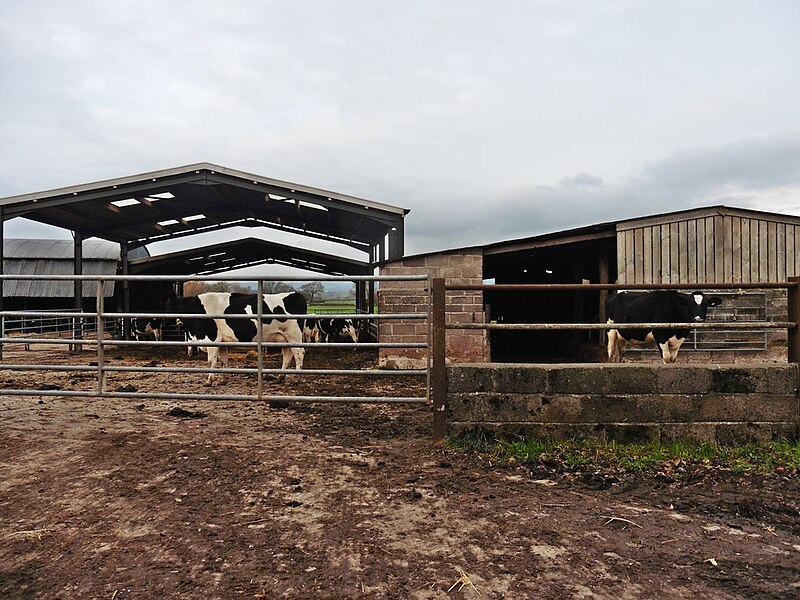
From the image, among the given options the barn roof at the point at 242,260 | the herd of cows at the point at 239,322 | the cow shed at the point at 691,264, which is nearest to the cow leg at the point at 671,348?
the cow shed at the point at 691,264

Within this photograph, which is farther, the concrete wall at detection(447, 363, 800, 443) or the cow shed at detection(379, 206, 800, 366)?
the cow shed at detection(379, 206, 800, 366)

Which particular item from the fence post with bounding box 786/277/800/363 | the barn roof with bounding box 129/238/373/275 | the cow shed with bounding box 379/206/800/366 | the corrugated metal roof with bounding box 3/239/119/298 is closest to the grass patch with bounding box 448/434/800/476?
the fence post with bounding box 786/277/800/363

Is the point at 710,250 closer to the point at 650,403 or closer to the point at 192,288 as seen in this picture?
the point at 650,403

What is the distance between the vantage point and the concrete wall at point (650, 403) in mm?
4270

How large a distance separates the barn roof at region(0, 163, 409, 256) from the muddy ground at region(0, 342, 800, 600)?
699 centimetres

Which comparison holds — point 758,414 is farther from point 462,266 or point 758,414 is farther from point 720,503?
point 462,266

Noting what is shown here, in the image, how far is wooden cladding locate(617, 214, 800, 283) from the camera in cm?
975

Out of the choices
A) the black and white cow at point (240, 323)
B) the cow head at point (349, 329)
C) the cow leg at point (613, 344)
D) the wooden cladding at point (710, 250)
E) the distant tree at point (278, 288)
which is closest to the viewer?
the cow leg at point (613, 344)

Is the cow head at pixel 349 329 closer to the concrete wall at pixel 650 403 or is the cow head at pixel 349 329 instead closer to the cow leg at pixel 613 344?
the cow leg at pixel 613 344

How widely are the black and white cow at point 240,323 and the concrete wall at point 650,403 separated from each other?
4.72 m

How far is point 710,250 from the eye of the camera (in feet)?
32.1

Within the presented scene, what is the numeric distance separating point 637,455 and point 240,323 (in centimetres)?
661

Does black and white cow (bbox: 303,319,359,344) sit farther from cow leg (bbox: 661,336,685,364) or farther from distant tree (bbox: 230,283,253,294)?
cow leg (bbox: 661,336,685,364)

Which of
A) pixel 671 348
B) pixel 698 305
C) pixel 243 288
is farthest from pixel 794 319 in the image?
pixel 243 288
